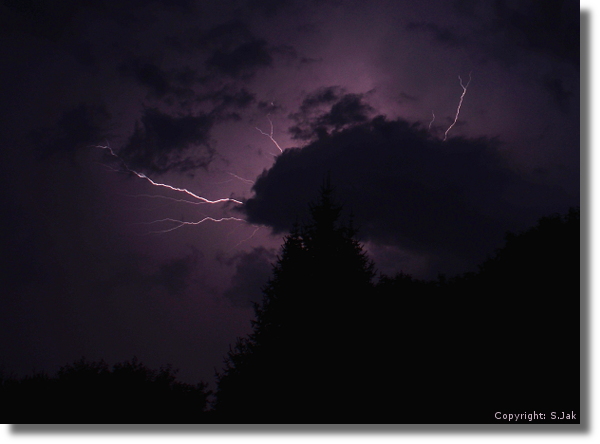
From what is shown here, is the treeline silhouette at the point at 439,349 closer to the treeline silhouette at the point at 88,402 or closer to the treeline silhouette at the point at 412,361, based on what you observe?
the treeline silhouette at the point at 412,361

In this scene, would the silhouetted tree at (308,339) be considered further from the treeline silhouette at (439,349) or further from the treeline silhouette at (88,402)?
the treeline silhouette at (88,402)

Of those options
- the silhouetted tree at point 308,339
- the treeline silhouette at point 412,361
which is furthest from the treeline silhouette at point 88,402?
the silhouetted tree at point 308,339

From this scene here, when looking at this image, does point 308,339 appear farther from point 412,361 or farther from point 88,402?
point 88,402

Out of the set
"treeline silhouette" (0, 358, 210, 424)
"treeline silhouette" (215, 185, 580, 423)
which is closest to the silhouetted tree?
"treeline silhouette" (215, 185, 580, 423)

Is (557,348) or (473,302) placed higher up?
(473,302)

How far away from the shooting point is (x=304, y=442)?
4.72 m

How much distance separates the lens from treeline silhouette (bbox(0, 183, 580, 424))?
516cm

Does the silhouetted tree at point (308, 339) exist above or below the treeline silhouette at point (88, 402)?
above

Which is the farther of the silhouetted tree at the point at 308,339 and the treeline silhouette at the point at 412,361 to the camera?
the silhouetted tree at the point at 308,339

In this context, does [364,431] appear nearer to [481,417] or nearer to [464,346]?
[481,417]

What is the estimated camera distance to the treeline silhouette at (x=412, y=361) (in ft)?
16.9

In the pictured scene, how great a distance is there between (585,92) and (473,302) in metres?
3.44

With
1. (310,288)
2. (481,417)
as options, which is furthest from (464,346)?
(310,288)

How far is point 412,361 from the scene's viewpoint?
6.34 meters
